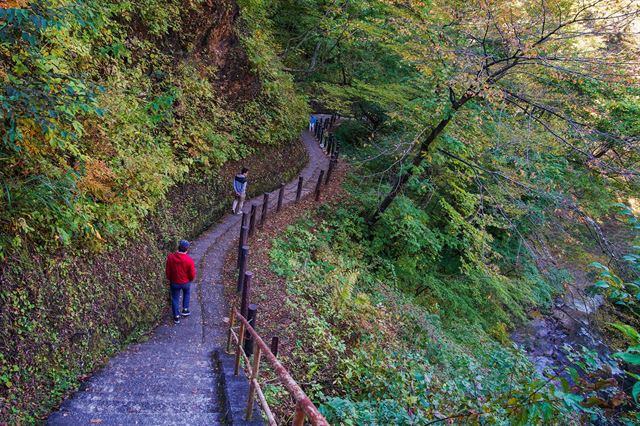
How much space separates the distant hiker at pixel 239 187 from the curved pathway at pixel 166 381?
12.3 ft

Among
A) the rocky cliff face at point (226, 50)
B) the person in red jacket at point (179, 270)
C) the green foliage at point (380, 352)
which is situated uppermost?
the rocky cliff face at point (226, 50)

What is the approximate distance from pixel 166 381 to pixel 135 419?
869mm

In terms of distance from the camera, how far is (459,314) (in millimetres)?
14023

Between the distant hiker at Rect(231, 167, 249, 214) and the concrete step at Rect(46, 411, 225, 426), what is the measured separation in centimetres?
755

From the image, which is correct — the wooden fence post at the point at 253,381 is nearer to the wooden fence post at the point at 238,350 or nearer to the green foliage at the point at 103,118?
the wooden fence post at the point at 238,350

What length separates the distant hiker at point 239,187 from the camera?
37.2 ft

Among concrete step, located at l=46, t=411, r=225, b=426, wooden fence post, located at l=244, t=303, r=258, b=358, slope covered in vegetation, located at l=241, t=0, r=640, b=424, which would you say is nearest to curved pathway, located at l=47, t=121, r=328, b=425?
concrete step, located at l=46, t=411, r=225, b=426

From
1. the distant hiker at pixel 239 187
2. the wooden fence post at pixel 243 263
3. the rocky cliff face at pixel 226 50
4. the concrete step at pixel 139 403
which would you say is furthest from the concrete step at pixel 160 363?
the rocky cliff face at pixel 226 50

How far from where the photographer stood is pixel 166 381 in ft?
17.4

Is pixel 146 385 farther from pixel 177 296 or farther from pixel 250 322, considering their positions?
pixel 177 296

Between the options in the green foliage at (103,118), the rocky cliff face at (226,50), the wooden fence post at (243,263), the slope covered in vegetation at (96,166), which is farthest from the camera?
the rocky cliff face at (226,50)

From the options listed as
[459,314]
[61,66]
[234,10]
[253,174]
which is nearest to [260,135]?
[253,174]

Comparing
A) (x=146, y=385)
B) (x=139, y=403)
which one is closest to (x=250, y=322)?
(x=146, y=385)

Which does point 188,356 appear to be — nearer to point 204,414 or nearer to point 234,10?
point 204,414
